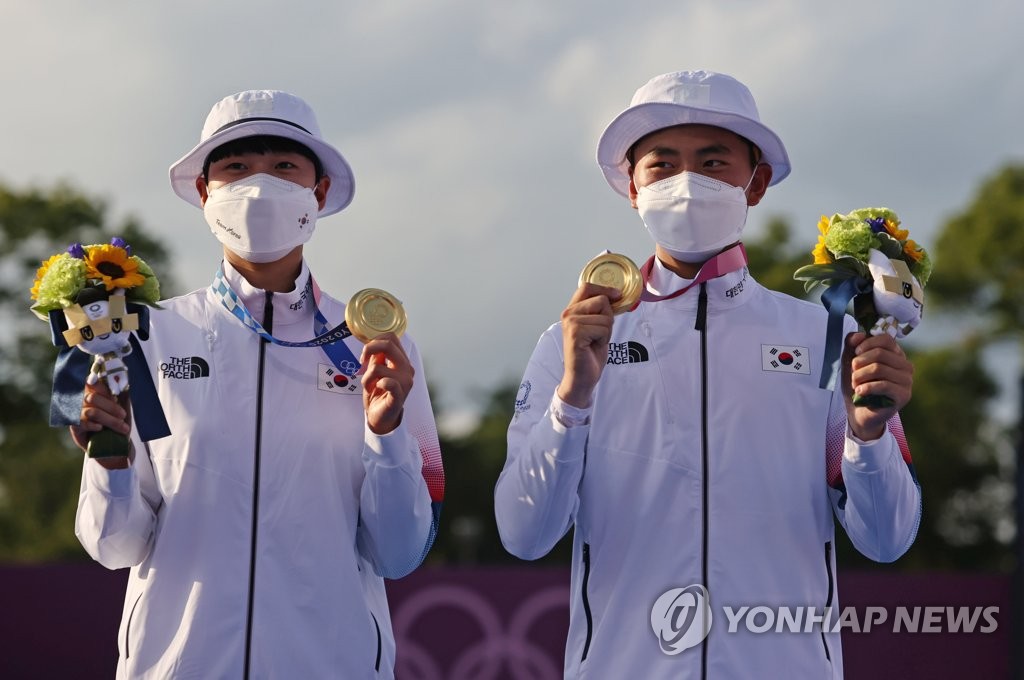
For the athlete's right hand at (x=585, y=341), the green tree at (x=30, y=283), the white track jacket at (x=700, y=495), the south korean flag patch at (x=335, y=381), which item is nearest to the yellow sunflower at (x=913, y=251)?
the white track jacket at (x=700, y=495)

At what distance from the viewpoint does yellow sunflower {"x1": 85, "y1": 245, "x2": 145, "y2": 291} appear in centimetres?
521

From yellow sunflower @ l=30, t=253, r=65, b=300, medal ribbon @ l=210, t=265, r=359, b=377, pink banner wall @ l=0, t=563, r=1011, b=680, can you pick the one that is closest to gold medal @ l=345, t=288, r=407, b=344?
medal ribbon @ l=210, t=265, r=359, b=377

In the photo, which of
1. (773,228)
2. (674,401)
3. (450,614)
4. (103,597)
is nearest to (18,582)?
(103,597)

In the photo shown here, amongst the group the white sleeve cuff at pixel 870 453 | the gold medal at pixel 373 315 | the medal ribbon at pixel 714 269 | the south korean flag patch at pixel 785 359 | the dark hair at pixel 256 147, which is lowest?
the white sleeve cuff at pixel 870 453

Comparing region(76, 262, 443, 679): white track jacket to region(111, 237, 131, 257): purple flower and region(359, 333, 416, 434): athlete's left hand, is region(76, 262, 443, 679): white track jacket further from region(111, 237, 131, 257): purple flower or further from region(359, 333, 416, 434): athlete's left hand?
region(111, 237, 131, 257): purple flower

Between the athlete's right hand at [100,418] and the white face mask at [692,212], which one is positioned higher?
the white face mask at [692,212]

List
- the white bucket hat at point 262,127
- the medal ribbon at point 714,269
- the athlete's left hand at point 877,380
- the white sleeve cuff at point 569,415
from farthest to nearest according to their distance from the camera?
the white bucket hat at point 262,127
the medal ribbon at point 714,269
the white sleeve cuff at point 569,415
the athlete's left hand at point 877,380

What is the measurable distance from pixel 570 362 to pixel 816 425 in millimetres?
967

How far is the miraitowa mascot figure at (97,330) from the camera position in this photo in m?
5.11

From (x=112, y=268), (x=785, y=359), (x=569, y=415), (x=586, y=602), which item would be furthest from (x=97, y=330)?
(x=785, y=359)

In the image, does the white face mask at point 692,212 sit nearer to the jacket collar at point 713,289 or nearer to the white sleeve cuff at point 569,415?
the jacket collar at point 713,289

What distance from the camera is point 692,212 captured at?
527 cm

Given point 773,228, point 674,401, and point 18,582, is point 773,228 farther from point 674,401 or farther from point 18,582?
point 674,401

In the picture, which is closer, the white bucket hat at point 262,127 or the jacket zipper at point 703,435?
the jacket zipper at point 703,435
